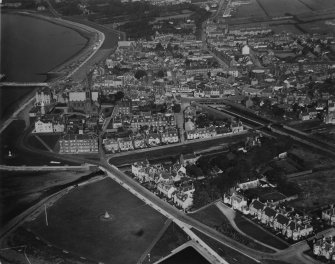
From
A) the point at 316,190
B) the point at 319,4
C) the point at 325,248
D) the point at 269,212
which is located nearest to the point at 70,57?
the point at 319,4

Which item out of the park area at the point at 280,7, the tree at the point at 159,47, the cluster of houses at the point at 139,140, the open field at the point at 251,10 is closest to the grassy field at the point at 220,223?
the cluster of houses at the point at 139,140

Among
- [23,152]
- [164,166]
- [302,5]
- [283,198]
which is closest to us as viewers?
[283,198]

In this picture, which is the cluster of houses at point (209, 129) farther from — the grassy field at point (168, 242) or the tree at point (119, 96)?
the grassy field at point (168, 242)

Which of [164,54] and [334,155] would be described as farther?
[164,54]

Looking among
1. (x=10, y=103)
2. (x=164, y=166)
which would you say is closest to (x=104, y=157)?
(x=164, y=166)

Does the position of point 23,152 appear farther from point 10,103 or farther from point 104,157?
point 10,103

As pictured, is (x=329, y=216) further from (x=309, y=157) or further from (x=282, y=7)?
(x=282, y=7)
